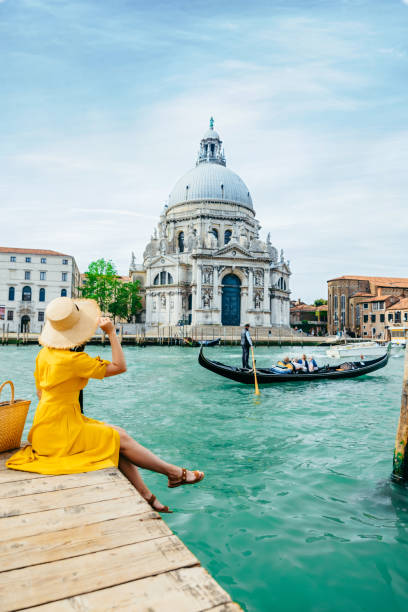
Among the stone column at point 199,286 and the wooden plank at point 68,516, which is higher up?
the stone column at point 199,286

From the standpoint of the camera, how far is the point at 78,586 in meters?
1.45

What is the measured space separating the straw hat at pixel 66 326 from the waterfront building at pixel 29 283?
35480 millimetres

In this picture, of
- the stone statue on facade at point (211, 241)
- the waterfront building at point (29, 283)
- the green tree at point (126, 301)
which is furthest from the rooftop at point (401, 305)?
the waterfront building at point (29, 283)

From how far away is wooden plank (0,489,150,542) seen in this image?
73.2 inches

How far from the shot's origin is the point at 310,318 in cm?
5562

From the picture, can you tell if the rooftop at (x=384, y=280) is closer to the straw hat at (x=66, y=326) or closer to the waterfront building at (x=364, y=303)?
the waterfront building at (x=364, y=303)

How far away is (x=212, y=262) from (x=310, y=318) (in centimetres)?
2465

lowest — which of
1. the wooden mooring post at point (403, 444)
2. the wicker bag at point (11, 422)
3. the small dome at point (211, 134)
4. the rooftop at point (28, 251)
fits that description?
the wooden mooring post at point (403, 444)

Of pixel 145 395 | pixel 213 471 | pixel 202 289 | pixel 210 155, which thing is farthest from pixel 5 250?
pixel 213 471

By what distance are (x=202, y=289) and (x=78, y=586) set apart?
33409 millimetres

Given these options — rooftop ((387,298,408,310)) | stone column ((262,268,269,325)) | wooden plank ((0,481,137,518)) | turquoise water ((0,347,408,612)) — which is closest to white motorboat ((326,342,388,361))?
stone column ((262,268,269,325))

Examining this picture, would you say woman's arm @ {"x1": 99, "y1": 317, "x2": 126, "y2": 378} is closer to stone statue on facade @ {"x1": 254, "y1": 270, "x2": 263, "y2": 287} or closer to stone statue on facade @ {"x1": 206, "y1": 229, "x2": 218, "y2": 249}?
stone statue on facade @ {"x1": 254, "y1": 270, "x2": 263, "y2": 287}

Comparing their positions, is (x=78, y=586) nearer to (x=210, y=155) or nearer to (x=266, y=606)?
(x=266, y=606)

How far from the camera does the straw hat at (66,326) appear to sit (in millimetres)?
2570
